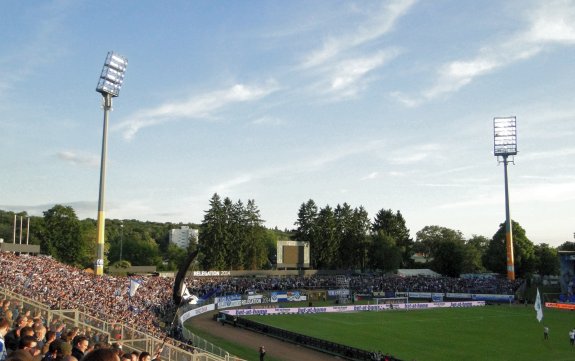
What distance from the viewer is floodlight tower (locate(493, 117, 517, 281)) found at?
9325 centimetres

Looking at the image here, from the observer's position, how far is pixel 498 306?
74688mm

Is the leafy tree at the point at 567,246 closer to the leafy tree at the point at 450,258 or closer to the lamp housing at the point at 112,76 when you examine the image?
the leafy tree at the point at 450,258

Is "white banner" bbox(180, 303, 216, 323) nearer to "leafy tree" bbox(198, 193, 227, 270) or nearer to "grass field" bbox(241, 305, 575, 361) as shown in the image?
"grass field" bbox(241, 305, 575, 361)

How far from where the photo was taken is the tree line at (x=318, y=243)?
306 ft

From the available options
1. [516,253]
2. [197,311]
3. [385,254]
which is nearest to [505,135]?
[516,253]

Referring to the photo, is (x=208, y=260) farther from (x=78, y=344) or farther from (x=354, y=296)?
(x=78, y=344)

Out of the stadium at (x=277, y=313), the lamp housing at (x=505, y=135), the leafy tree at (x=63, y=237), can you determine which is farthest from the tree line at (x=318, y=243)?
the lamp housing at (x=505, y=135)

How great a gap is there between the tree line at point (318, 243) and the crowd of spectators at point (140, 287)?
16.7 metres

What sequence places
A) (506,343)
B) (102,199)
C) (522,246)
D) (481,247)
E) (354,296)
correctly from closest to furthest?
(506,343)
(102,199)
(354,296)
(522,246)
(481,247)

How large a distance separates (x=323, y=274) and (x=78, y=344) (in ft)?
308

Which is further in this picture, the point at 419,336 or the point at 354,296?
the point at 354,296

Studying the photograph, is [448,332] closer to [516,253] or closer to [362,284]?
[362,284]

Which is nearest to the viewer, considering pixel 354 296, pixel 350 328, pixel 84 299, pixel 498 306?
pixel 84 299

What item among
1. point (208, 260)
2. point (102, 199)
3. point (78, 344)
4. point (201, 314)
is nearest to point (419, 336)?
point (201, 314)
